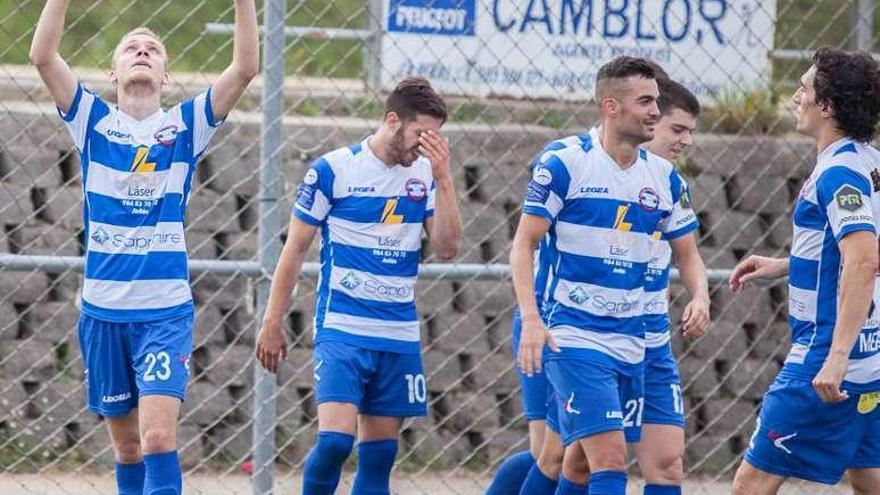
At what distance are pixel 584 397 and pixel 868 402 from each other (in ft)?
3.39

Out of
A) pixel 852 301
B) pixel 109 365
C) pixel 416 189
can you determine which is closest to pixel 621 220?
pixel 416 189

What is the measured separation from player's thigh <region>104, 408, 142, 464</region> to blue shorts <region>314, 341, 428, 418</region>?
744 mm

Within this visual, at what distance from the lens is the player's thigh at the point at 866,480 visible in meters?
6.07

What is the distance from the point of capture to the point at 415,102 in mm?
6914

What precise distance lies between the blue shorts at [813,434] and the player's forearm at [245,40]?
2267 mm

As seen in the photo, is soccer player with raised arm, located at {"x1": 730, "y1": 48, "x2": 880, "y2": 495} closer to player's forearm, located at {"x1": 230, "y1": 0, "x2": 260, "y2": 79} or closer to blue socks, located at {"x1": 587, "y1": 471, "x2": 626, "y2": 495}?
blue socks, located at {"x1": 587, "y1": 471, "x2": 626, "y2": 495}

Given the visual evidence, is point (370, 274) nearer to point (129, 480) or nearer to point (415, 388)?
point (415, 388)

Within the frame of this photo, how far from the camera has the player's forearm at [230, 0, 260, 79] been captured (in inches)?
248

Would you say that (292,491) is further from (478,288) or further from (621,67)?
(621,67)

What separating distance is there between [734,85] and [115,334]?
404cm

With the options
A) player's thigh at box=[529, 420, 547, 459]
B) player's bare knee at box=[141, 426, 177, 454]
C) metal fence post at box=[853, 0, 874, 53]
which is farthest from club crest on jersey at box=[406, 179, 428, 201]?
metal fence post at box=[853, 0, 874, 53]

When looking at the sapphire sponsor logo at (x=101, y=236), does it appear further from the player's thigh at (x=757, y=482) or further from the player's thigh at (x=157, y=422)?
the player's thigh at (x=757, y=482)

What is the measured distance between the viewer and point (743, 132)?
9.34 m

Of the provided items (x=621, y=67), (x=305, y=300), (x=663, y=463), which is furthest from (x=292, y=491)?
(x=621, y=67)
